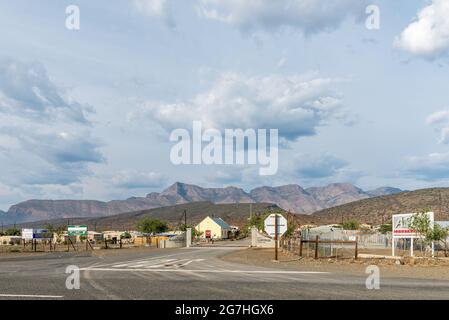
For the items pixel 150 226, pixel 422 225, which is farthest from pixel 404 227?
pixel 150 226

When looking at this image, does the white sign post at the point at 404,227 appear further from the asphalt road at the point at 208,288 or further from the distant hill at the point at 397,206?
the distant hill at the point at 397,206

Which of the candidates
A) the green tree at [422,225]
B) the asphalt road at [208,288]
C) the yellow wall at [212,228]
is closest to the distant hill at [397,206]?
the yellow wall at [212,228]

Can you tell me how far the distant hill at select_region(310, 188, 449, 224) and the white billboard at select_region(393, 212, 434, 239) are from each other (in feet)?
288

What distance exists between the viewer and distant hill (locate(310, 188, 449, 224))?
131438 millimetres

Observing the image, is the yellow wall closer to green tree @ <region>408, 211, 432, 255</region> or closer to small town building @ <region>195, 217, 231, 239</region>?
small town building @ <region>195, 217, 231, 239</region>

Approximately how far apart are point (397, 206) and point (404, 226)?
381ft

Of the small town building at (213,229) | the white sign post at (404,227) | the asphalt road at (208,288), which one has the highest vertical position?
the white sign post at (404,227)

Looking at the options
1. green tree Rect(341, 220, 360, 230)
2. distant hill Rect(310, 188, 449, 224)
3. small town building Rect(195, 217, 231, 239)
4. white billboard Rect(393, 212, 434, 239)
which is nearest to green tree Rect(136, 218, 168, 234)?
small town building Rect(195, 217, 231, 239)

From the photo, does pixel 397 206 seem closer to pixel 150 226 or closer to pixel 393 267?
pixel 150 226

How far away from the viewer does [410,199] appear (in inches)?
5807

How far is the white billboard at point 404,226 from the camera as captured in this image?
35875 millimetres

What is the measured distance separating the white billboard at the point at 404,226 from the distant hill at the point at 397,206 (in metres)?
87.7
